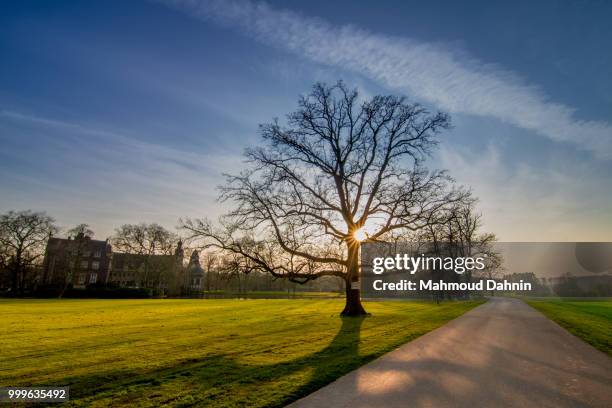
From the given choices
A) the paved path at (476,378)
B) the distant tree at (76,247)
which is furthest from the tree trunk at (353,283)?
the distant tree at (76,247)

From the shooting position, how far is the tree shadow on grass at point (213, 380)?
223 inches

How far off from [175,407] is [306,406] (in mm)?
1984

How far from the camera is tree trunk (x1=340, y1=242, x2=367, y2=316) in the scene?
71.7ft

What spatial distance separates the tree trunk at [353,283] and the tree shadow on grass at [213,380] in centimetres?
1302

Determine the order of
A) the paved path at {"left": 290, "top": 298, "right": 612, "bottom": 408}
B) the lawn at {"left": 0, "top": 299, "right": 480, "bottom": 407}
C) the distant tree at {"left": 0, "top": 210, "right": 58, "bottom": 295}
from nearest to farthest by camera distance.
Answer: the paved path at {"left": 290, "top": 298, "right": 612, "bottom": 408} → the lawn at {"left": 0, "top": 299, "right": 480, "bottom": 407} → the distant tree at {"left": 0, "top": 210, "right": 58, "bottom": 295}

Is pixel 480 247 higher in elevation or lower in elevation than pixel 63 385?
higher

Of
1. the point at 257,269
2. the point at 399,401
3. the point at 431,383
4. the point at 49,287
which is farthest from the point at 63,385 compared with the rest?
the point at 49,287

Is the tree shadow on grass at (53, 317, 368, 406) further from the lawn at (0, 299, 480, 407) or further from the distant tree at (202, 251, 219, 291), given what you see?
the distant tree at (202, 251, 219, 291)

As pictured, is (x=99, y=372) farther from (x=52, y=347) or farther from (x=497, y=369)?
(x=497, y=369)

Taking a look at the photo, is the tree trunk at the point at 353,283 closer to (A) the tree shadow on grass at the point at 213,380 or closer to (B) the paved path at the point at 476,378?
(B) the paved path at the point at 476,378

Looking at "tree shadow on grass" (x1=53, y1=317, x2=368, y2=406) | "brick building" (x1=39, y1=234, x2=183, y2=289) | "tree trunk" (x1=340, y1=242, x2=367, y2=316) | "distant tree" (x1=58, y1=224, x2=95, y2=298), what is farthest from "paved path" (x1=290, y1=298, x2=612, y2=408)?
"distant tree" (x1=58, y1=224, x2=95, y2=298)

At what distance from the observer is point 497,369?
306 inches

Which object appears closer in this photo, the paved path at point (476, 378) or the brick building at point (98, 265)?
the paved path at point (476, 378)

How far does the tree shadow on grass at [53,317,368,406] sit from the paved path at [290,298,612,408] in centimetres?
45
